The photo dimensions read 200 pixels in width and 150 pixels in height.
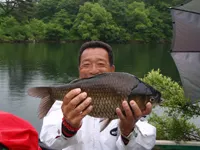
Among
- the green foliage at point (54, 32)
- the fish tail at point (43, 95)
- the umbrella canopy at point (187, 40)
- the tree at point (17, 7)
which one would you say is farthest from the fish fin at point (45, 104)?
the tree at point (17, 7)

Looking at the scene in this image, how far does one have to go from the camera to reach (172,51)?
4426 millimetres

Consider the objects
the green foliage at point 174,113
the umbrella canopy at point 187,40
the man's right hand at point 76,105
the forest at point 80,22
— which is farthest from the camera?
the forest at point 80,22

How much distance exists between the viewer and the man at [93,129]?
2076mm

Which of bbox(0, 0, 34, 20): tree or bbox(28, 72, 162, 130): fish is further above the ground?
bbox(28, 72, 162, 130): fish

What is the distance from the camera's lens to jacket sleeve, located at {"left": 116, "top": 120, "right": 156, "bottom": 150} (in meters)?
2.23

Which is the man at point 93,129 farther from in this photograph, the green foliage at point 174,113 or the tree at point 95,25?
the tree at point 95,25

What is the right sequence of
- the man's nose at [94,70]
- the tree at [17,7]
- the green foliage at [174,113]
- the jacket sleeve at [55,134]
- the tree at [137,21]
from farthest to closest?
the tree at [137,21] < the tree at [17,7] < the green foliage at [174,113] < the man's nose at [94,70] < the jacket sleeve at [55,134]

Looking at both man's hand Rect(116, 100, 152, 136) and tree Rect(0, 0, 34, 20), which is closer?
man's hand Rect(116, 100, 152, 136)

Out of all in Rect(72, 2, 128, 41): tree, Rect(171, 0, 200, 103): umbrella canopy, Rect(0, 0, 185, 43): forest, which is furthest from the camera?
Rect(72, 2, 128, 41): tree

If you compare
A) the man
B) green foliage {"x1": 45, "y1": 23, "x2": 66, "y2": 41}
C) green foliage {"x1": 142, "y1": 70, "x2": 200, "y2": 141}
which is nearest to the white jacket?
the man

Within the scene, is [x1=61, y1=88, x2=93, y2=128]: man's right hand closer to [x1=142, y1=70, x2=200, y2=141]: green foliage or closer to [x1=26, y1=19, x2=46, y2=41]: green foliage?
[x1=142, y1=70, x2=200, y2=141]: green foliage

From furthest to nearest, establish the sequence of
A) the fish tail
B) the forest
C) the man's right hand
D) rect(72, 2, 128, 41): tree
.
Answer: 1. rect(72, 2, 128, 41): tree
2. the forest
3. the fish tail
4. the man's right hand

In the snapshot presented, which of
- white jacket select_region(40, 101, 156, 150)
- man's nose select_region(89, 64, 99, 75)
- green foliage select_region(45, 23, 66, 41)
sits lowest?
green foliage select_region(45, 23, 66, 41)

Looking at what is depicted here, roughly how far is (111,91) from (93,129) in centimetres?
49
